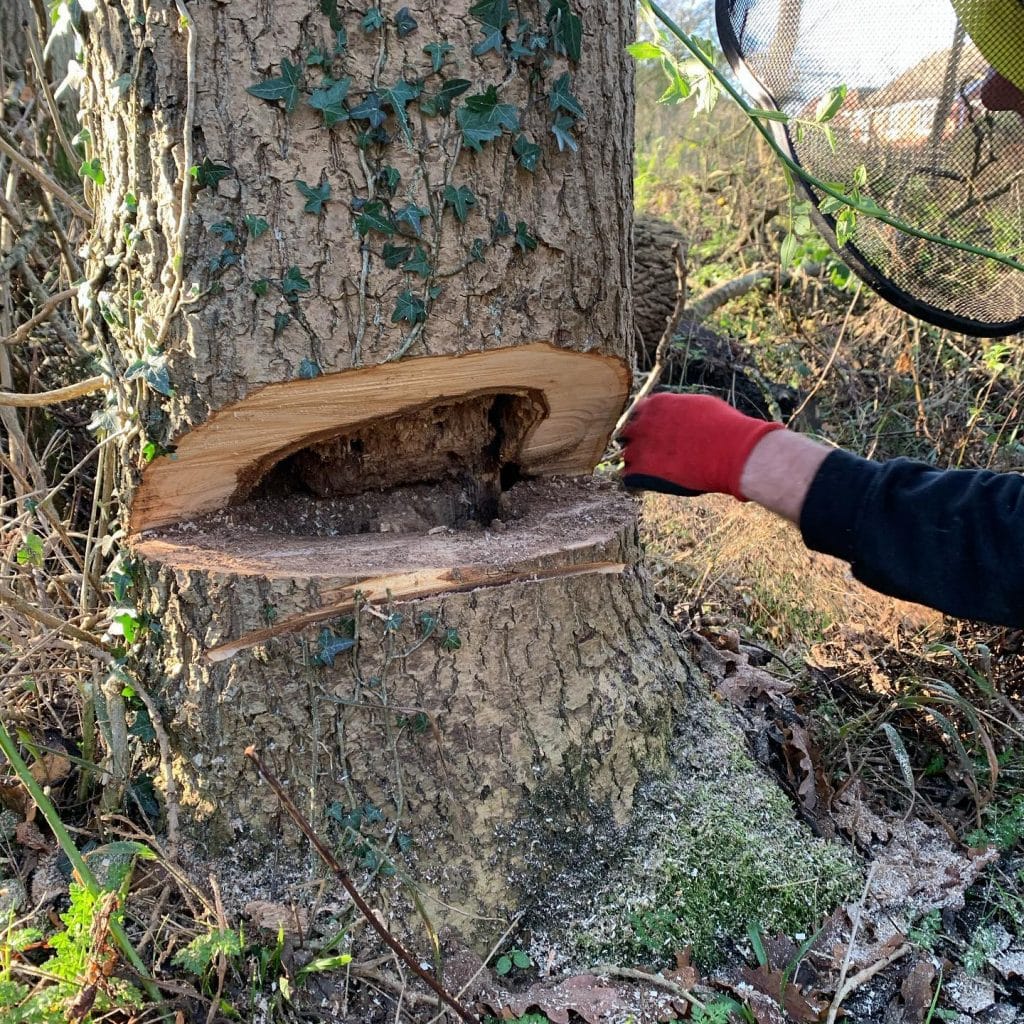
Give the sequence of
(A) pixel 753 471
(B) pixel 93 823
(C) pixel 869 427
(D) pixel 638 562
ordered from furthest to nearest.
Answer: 1. (C) pixel 869 427
2. (D) pixel 638 562
3. (B) pixel 93 823
4. (A) pixel 753 471

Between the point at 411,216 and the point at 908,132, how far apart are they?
48.4 inches

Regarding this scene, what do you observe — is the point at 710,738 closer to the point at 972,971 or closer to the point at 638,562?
the point at 638,562

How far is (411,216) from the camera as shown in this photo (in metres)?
1.53

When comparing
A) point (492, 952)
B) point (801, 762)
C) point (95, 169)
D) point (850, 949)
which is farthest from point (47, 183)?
point (850, 949)

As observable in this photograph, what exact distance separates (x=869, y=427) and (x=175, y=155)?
3.37m

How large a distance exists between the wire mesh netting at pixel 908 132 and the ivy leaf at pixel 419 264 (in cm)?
87

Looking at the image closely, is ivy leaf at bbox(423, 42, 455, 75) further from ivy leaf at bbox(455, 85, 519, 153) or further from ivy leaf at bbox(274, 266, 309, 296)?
ivy leaf at bbox(274, 266, 309, 296)

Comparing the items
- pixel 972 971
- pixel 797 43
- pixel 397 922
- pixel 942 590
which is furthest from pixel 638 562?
pixel 797 43

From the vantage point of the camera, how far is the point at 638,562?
2.00 m

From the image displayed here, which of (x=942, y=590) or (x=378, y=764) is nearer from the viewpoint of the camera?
(x=942, y=590)

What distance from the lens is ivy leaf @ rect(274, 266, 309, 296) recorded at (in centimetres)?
152

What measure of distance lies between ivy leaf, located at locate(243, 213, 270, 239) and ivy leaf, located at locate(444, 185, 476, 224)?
0.33 meters

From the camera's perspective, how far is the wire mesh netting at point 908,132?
72.5 inches

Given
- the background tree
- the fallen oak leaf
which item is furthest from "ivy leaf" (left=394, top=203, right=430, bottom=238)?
the fallen oak leaf
